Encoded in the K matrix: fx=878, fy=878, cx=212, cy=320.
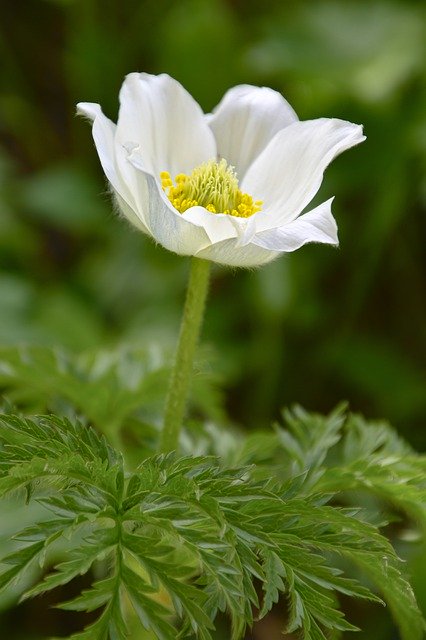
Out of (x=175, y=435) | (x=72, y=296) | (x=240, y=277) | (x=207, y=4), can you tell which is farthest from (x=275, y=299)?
(x=175, y=435)

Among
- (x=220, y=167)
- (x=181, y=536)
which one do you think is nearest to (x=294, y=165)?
(x=220, y=167)

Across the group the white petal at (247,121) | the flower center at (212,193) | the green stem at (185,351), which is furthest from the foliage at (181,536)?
the white petal at (247,121)

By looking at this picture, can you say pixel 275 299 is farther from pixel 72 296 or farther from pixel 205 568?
pixel 205 568

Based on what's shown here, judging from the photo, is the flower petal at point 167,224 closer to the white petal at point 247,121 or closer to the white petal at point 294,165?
the white petal at point 294,165

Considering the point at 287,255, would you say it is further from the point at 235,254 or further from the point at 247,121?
the point at 235,254

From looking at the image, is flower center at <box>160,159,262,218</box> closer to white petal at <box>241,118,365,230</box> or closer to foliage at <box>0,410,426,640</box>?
white petal at <box>241,118,365,230</box>

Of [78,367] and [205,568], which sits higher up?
[78,367]
